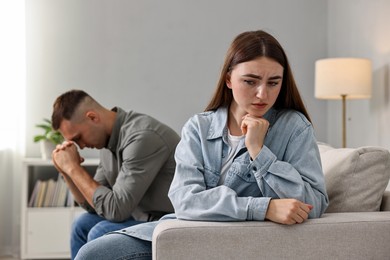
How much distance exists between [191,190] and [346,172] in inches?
17.9

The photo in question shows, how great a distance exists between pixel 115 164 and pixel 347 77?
179 cm

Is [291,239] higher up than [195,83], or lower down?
lower down

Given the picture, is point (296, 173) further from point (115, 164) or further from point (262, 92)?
point (115, 164)

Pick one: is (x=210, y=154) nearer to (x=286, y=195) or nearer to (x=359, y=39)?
(x=286, y=195)

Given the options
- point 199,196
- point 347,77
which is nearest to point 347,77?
point 347,77

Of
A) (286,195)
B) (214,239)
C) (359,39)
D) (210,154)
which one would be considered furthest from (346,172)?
(359,39)

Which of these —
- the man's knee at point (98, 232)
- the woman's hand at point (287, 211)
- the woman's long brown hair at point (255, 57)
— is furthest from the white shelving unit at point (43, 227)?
the woman's hand at point (287, 211)

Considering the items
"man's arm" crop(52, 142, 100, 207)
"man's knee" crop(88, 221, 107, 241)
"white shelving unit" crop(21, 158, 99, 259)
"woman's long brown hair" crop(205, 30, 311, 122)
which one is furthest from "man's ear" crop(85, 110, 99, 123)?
"white shelving unit" crop(21, 158, 99, 259)

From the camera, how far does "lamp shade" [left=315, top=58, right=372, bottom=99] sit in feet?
12.5

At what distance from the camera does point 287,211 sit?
145cm

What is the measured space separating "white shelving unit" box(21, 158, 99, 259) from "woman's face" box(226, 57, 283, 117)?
8.79ft

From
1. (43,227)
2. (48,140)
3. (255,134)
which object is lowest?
(43,227)

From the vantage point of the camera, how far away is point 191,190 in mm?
1618

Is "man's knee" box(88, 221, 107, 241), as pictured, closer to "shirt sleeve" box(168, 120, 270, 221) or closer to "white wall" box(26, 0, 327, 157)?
"shirt sleeve" box(168, 120, 270, 221)
